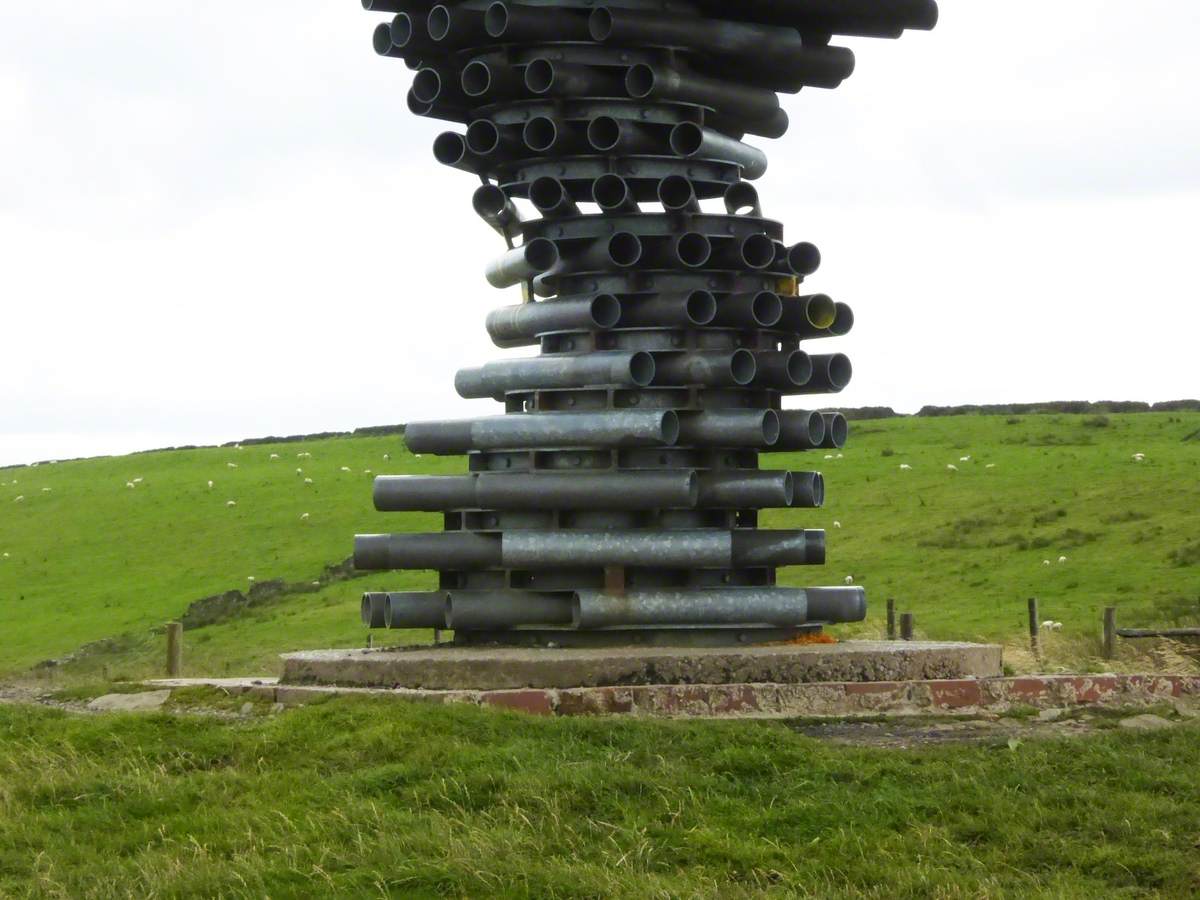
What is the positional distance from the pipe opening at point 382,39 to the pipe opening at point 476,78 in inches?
63.3

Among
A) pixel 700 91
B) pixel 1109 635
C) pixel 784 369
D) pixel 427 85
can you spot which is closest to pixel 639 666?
pixel 784 369

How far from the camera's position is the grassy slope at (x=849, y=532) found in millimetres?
43250

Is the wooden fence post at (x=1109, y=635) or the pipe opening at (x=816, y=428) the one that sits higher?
the pipe opening at (x=816, y=428)

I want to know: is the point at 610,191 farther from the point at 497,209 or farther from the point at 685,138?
the point at 497,209

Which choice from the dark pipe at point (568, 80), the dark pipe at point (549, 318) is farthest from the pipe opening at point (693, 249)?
the dark pipe at point (568, 80)

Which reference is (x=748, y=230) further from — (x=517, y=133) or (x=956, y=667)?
(x=956, y=667)

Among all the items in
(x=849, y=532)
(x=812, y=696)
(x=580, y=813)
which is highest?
(x=849, y=532)

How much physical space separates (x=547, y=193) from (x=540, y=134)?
2.36 ft

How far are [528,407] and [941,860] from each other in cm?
1071

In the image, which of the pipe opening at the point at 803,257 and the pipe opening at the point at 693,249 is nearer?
the pipe opening at the point at 693,249

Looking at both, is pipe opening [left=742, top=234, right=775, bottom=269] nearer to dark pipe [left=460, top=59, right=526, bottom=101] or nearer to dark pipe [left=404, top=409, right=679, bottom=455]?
dark pipe [left=404, top=409, right=679, bottom=455]

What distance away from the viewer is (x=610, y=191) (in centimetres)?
2197

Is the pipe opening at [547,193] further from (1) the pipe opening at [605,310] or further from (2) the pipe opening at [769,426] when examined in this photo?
(2) the pipe opening at [769,426]

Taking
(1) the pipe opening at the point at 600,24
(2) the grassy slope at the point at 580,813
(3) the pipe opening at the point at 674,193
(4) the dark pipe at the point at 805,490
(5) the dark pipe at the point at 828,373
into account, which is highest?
(1) the pipe opening at the point at 600,24
